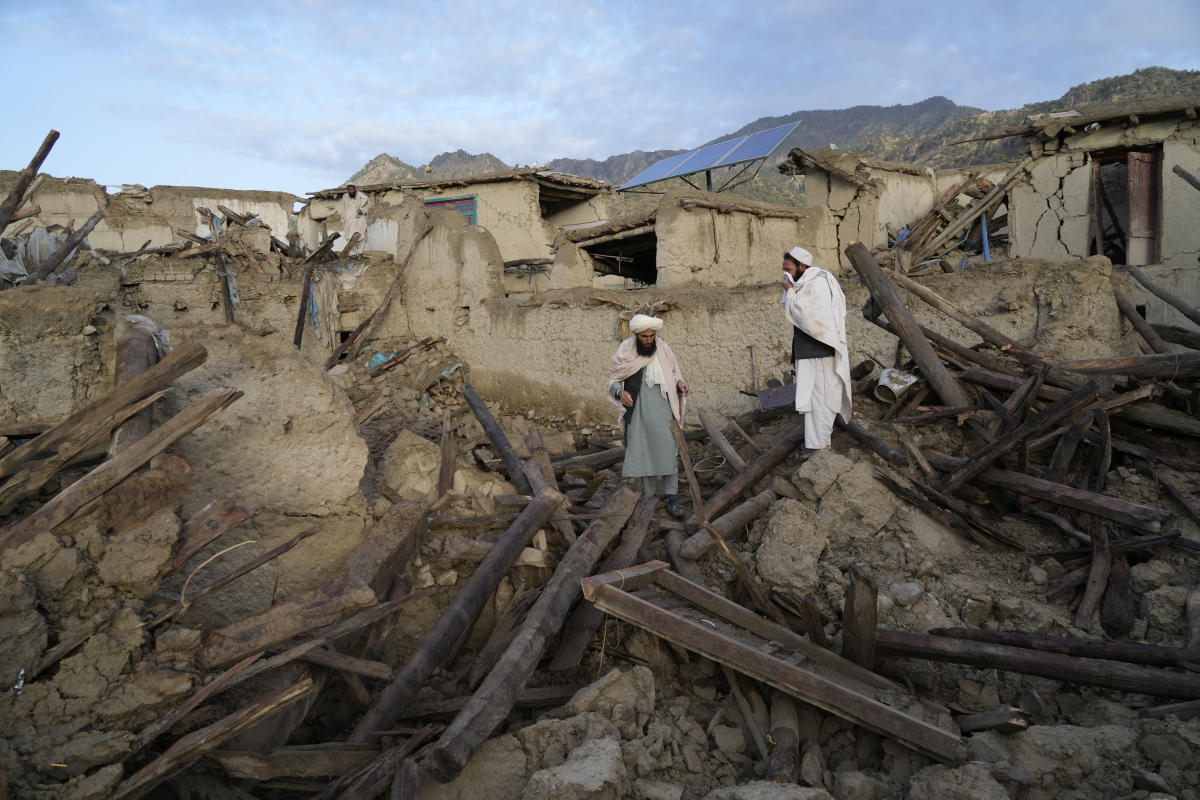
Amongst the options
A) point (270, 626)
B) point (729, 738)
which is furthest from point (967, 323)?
point (270, 626)

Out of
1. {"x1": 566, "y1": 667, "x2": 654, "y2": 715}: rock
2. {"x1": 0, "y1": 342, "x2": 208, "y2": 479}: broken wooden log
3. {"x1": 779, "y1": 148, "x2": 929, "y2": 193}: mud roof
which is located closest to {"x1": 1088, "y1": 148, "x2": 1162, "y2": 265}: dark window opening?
{"x1": 779, "y1": 148, "x2": 929, "y2": 193}: mud roof

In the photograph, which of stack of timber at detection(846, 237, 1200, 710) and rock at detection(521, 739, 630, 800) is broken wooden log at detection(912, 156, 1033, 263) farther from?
rock at detection(521, 739, 630, 800)

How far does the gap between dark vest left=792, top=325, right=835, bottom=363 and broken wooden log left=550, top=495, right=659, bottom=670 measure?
5.85 ft

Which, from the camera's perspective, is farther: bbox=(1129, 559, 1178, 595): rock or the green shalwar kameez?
the green shalwar kameez

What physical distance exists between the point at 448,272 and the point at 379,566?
311 inches

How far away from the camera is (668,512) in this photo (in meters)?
5.26

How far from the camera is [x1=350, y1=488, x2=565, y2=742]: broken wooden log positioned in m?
2.93

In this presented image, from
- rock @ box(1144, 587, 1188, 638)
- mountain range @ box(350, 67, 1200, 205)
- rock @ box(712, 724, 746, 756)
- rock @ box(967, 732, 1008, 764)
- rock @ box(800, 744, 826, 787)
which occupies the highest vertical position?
mountain range @ box(350, 67, 1200, 205)

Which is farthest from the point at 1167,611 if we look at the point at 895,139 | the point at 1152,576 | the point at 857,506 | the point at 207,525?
the point at 895,139

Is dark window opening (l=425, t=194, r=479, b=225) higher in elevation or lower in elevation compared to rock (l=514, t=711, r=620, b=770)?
higher

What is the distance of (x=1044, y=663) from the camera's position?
112 inches

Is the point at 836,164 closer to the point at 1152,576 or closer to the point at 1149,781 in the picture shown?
the point at 1152,576

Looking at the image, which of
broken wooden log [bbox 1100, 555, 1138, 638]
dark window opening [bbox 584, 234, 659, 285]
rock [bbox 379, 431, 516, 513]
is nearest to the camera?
broken wooden log [bbox 1100, 555, 1138, 638]

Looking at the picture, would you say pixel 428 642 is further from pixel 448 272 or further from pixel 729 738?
pixel 448 272
